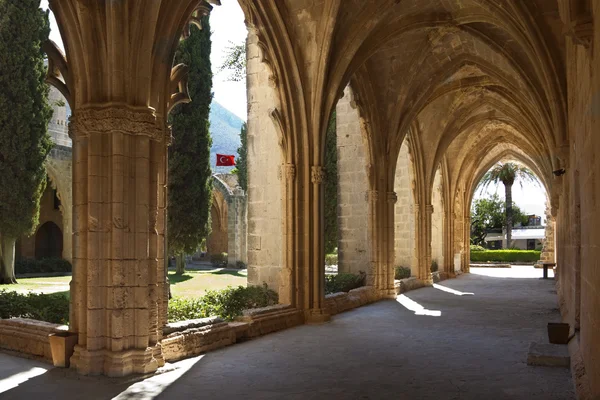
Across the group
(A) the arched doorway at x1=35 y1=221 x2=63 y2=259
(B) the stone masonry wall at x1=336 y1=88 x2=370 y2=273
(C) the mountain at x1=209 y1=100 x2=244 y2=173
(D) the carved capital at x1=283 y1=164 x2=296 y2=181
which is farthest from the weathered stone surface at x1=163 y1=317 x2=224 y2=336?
(C) the mountain at x1=209 y1=100 x2=244 y2=173

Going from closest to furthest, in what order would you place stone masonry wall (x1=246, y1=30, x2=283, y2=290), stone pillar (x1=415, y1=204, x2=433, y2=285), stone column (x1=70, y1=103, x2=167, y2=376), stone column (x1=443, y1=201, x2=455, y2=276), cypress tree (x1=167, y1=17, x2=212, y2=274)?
stone column (x1=70, y1=103, x2=167, y2=376) < stone masonry wall (x1=246, y1=30, x2=283, y2=290) < cypress tree (x1=167, y1=17, x2=212, y2=274) < stone pillar (x1=415, y1=204, x2=433, y2=285) < stone column (x1=443, y1=201, x2=455, y2=276)

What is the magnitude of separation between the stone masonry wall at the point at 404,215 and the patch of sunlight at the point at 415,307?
3260mm

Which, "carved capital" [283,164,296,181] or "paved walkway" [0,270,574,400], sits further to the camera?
"carved capital" [283,164,296,181]

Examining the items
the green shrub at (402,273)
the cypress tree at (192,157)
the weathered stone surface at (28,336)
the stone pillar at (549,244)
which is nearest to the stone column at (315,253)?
the weathered stone surface at (28,336)

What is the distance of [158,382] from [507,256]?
31275mm

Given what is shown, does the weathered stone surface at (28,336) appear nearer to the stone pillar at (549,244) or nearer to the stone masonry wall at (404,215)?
the stone masonry wall at (404,215)

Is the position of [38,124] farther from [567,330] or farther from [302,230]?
[567,330]

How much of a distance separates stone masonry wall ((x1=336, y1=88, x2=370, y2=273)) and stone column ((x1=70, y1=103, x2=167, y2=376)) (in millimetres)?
7614

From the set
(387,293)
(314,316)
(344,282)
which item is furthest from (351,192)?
(314,316)

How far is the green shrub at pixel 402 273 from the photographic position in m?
15.4

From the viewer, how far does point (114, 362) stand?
5.23 m

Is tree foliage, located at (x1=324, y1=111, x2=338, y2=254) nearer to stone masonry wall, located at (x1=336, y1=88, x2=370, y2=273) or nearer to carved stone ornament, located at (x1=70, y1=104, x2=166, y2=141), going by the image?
stone masonry wall, located at (x1=336, y1=88, x2=370, y2=273)

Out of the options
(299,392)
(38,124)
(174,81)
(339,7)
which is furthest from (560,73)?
(38,124)

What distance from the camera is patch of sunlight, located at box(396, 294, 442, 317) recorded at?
10164 millimetres
